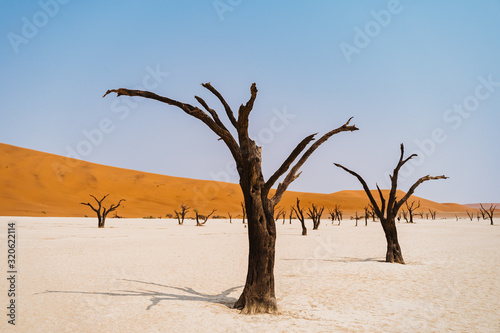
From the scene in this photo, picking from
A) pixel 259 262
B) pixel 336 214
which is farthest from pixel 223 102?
pixel 336 214

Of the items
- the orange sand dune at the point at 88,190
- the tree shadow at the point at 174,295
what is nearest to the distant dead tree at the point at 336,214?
the orange sand dune at the point at 88,190

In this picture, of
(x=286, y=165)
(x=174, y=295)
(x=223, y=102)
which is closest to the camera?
(x=286, y=165)

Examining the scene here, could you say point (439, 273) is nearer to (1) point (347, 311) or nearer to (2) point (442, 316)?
(2) point (442, 316)

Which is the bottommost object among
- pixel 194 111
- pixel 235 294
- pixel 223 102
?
pixel 235 294

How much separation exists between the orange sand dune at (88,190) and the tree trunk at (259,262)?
145ft

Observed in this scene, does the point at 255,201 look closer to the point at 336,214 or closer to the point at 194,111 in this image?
the point at 194,111

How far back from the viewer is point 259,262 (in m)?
5.58

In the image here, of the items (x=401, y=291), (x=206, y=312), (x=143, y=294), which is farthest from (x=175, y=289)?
(x=401, y=291)

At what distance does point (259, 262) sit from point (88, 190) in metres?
67.2

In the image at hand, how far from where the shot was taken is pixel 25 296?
20.5ft

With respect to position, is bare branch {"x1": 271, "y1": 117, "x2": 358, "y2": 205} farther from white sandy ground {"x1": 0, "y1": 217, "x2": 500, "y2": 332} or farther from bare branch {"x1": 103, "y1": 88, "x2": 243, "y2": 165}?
white sandy ground {"x1": 0, "y1": 217, "x2": 500, "y2": 332}

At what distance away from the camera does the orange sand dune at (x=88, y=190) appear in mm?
49969

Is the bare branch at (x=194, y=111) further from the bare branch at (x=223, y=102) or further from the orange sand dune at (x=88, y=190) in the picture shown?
the orange sand dune at (x=88, y=190)

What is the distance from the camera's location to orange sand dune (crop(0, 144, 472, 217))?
164ft
